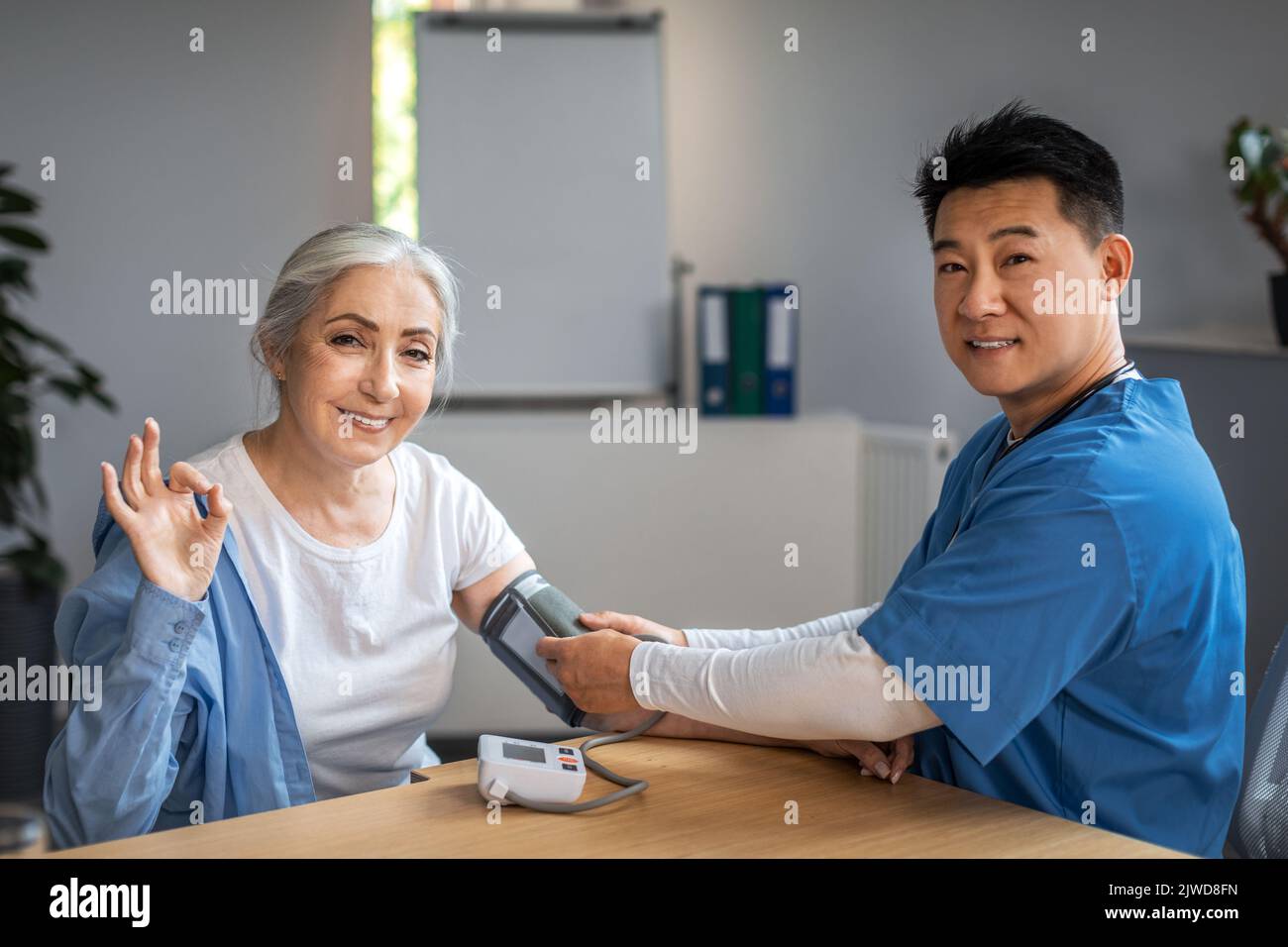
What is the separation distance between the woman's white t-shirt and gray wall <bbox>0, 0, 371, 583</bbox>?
194 cm

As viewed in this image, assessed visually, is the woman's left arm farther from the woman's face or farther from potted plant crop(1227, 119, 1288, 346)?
potted plant crop(1227, 119, 1288, 346)

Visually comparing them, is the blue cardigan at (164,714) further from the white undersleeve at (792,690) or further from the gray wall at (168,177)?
the gray wall at (168,177)

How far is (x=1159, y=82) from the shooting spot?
3750 millimetres

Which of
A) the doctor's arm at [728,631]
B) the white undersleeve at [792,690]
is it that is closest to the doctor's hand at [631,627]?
the doctor's arm at [728,631]

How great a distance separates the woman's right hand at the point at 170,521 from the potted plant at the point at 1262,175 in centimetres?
293

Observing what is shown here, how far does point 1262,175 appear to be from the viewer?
332cm

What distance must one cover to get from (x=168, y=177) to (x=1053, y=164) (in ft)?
9.22

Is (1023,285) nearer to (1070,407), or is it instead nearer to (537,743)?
(1070,407)

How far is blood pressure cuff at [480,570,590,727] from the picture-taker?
1.63 meters

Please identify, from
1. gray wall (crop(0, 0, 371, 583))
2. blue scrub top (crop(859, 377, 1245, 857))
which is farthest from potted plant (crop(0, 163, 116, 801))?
blue scrub top (crop(859, 377, 1245, 857))
